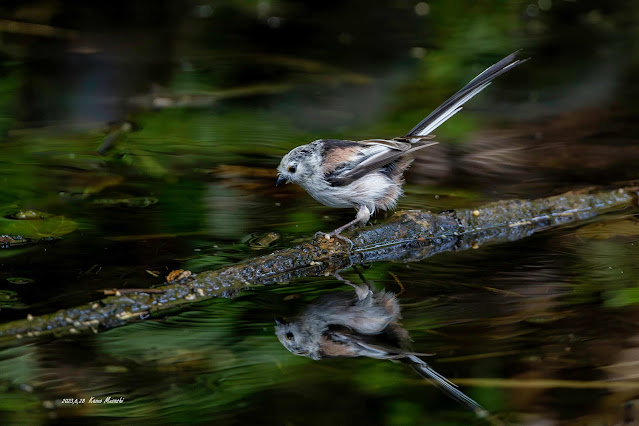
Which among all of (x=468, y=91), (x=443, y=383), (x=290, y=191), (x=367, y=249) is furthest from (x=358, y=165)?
(x=443, y=383)

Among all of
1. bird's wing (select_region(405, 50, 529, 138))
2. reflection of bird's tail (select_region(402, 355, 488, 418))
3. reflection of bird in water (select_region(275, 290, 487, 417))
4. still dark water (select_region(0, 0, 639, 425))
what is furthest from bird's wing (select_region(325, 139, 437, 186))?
reflection of bird's tail (select_region(402, 355, 488, 418))

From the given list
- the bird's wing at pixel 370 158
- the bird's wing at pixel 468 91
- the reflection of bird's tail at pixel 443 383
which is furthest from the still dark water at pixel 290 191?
the bird's wing at pixel 468 91

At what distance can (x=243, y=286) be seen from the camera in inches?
178

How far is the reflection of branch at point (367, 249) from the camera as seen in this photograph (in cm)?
397

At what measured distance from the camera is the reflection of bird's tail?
11.4 feet

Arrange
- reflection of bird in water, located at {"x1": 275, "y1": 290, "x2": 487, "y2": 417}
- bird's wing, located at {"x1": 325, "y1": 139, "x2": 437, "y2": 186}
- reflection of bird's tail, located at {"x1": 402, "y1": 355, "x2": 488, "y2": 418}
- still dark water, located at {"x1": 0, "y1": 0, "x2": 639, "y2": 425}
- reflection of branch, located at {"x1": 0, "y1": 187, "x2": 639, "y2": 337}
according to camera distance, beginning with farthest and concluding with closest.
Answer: bird's wing, located at {"x1": 325, "y1": 139, "x2": 437, "y2": 186} → reflection of branch, located at {"x1": 0, "y1": 187, "x2": 639, "y2": 337} → reflection of bird in water, located at {"x1": 275, "y1": 290, "x2": 487, "y2": 417} → still dark water, located at {"x1": 0, "y1": 0, "x2": 639, "y2": 425} → reflection of bird's tail, located at {"x1": 402, "y1": 355, "x2": 488, "y2": 418}

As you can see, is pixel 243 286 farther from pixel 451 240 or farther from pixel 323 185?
pixel 451 240

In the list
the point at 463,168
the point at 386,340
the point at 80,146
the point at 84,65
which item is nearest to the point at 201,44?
the point at 84,65

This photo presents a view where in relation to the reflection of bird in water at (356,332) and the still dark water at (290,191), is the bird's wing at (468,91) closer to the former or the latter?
the still dark water at (290,191)

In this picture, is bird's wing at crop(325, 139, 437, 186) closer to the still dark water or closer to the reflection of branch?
the reflection of branch

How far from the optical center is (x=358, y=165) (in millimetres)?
5344

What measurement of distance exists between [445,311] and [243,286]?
1153 millimetres

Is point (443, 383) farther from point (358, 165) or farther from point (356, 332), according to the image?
point (358, 165)

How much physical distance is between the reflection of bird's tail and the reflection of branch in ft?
3.74
